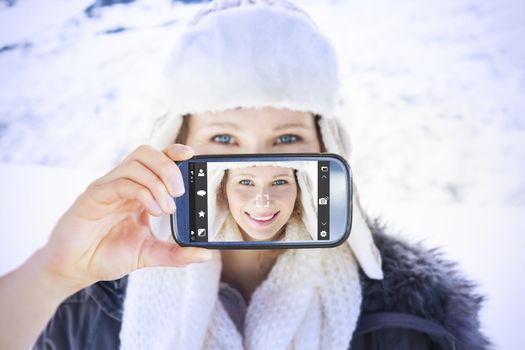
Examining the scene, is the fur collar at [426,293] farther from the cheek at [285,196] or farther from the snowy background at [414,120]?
the cheek at [285,196]

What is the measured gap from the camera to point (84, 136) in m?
0.87

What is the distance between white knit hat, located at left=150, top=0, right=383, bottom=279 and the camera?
61 centimetres

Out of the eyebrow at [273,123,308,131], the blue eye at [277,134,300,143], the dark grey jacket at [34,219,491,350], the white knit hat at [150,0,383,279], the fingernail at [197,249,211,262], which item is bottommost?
the dark grey jacket at [34,219,491,350]

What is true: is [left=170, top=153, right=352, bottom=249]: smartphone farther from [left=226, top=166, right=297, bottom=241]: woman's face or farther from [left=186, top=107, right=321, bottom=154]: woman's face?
[left=186, top=107, right=321, bottom=154]: woman's face

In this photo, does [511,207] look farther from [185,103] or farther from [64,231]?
[64,231]

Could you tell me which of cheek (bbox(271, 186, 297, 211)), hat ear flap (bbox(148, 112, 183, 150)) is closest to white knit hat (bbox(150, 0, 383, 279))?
hat ear flap (bbox(148, 112, 183, 150))

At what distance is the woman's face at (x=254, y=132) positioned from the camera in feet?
2.11

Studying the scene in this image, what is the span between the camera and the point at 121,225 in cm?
56

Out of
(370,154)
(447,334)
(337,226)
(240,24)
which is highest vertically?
(240,24)

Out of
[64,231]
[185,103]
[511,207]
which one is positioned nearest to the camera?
[64,231]

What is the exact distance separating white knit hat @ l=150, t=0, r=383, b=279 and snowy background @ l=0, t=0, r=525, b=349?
140 millimetres

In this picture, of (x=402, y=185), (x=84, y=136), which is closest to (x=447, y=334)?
(x=402, y=185)

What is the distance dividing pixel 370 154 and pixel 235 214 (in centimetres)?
33

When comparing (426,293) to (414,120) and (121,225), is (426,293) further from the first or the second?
(121,225)
